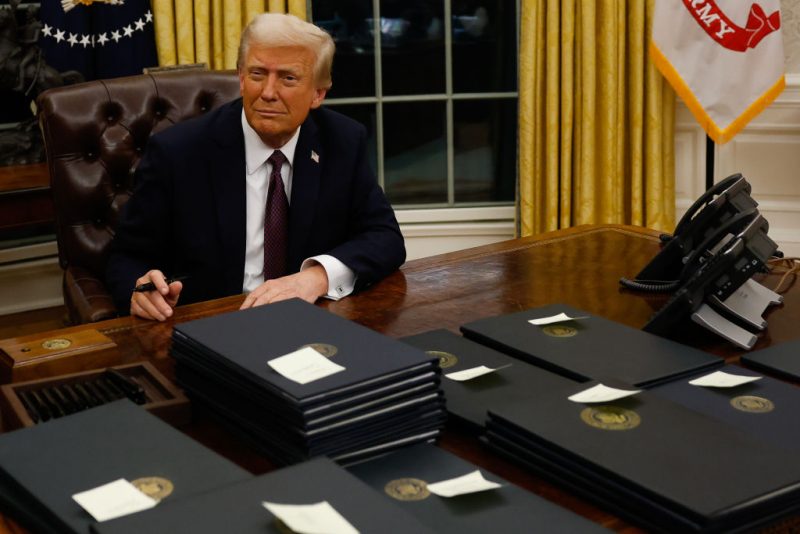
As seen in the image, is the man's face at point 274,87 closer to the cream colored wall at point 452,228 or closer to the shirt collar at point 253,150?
the shirt collar at point 253,150

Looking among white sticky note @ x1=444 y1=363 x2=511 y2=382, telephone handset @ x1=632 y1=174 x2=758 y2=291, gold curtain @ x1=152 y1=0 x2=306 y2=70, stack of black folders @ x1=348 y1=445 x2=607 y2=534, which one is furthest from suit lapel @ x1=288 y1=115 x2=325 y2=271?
gold curtain @ x1=152 y1=0 x2=306 y2=70

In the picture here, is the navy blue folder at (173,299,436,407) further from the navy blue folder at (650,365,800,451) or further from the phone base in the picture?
the phone base

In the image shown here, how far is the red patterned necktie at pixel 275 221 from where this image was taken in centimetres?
254

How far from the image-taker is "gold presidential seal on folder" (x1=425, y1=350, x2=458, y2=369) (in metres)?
1.69

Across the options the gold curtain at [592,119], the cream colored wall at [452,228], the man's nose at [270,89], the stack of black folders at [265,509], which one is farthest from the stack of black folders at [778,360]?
the cream colored wall at [452,228]

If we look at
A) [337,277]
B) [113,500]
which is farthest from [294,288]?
[113,500]

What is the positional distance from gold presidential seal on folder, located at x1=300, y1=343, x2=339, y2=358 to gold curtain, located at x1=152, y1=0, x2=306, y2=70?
113 inches

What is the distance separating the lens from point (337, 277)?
7.39 feet

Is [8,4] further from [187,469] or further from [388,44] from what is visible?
[187,469]

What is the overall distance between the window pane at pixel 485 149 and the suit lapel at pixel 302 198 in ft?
7.27

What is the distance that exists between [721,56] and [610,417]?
3.13 m

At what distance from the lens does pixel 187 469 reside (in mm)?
1273

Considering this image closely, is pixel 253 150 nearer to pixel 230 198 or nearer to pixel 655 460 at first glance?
pixel 230 198

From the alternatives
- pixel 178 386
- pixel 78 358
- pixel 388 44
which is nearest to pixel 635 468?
pixel 178 386
